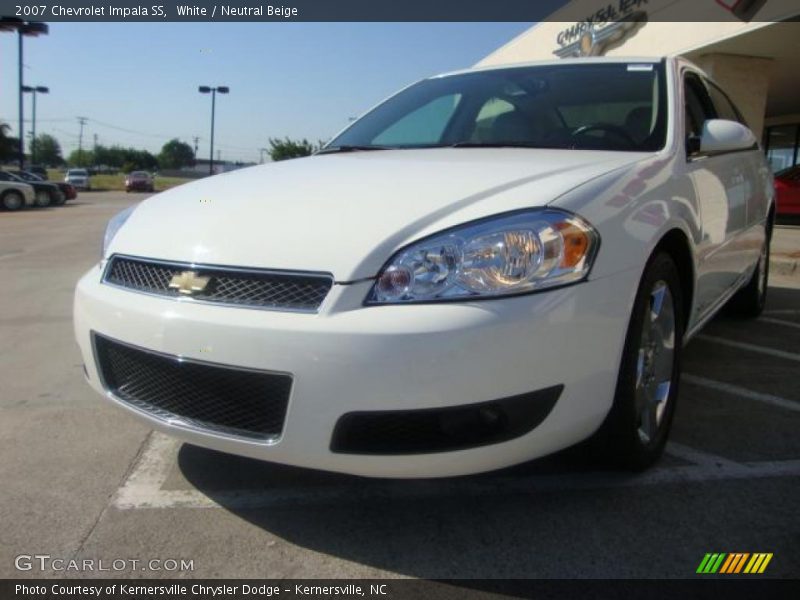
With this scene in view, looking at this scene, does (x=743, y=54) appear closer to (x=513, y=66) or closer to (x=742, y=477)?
(x=513, y=66)

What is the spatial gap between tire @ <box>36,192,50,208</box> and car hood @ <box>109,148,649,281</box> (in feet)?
82.9

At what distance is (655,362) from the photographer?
8.49 feet

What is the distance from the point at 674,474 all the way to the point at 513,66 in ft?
7.28

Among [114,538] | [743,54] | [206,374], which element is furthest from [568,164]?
[743,54]

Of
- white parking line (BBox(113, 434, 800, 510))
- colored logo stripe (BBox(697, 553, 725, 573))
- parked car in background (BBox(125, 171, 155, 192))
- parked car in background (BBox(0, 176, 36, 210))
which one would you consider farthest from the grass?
colored logo stripe (BBox(697, 553, 725, 573))

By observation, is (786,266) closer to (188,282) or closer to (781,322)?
(781,322)

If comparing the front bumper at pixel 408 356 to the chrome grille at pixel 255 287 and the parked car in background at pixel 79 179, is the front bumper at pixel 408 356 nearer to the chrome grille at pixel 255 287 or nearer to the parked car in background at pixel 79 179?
the chrome grille at pixel 255 287

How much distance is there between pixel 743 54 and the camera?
451 inches

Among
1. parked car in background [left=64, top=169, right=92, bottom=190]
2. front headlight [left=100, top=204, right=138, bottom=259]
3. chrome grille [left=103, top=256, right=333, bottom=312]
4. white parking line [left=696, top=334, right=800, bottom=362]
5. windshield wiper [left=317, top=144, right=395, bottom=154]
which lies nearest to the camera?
chrome grille [left=103, top=256, right=333, bottom=312]

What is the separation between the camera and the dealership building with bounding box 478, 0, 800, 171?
9961 millimetres

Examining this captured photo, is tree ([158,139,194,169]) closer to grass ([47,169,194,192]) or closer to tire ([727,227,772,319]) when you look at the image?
grass ([47,169,194,192])

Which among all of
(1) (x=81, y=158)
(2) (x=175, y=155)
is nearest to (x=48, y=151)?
(1) (x=81, y=158)

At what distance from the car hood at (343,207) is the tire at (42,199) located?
82.9 feet

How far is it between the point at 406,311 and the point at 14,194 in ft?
80.7
